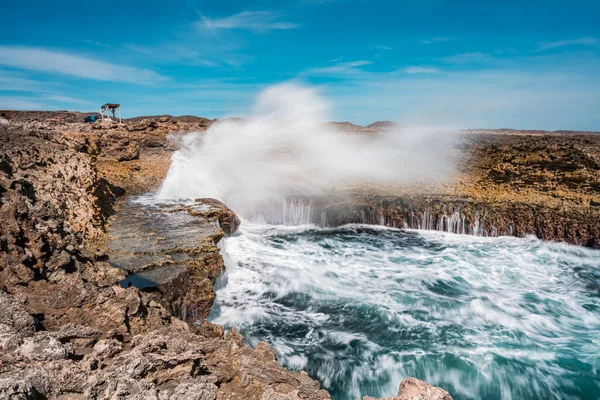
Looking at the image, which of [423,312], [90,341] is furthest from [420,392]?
[423,312]

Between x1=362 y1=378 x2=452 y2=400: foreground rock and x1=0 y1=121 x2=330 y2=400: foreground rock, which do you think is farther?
x1=362 y1=378 x2=452 y2=400: foreground rock

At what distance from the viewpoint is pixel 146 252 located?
6.01 meters

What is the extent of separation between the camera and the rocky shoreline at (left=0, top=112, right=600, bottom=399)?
84.2 inches

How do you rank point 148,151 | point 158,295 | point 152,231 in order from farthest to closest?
1. point 148,151
2. point 152,231
3. point 158,295

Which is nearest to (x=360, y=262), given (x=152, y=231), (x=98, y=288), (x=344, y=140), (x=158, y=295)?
(x=152, y=231)

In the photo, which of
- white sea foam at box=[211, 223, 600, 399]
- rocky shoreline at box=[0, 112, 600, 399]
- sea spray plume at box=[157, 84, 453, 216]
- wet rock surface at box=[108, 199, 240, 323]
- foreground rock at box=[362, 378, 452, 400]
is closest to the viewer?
rocky shoreline at box=[0, 112, 600, 399]

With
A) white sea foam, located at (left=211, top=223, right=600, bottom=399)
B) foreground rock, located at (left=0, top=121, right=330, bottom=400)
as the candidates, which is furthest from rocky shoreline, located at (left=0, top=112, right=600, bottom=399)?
white sea foam, located at (left=211, top=223, right=600, bottom=399)

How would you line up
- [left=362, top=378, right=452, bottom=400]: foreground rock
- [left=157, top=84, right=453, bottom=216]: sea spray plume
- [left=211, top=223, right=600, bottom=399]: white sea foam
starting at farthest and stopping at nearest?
[left=157, top=84, right=453, bottom=216]: sea spray plume < [left=211, top=223, right=600, bottom=399]: white sea foam < [left=362, top=378, right=452, bottom=400]: foreground rock

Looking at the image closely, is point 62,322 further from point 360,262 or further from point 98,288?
point 360,262

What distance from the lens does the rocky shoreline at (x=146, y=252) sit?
2139mm

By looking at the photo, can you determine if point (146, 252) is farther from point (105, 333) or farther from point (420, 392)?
point (420, 392)

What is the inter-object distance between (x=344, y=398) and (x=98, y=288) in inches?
152

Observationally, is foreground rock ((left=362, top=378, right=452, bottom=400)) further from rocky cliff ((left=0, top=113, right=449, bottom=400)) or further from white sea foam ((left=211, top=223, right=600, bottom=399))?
white sea foam ((left=211, top=223, right=600, bottom=399))

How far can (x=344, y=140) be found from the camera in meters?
19.5
